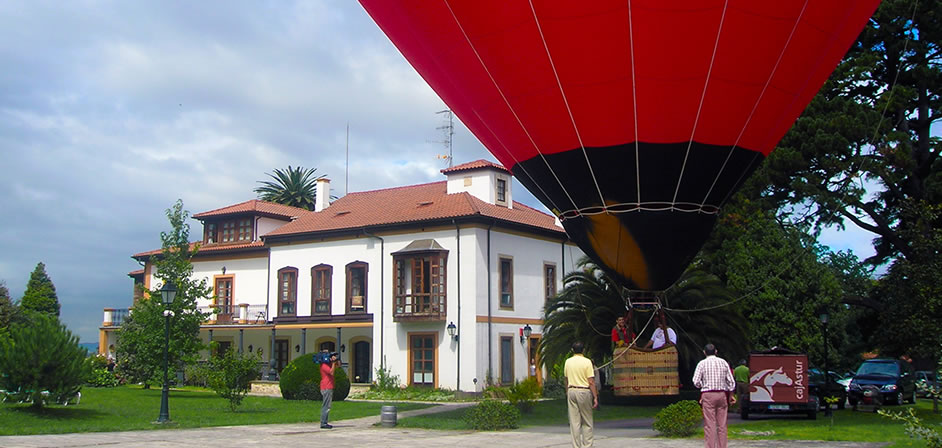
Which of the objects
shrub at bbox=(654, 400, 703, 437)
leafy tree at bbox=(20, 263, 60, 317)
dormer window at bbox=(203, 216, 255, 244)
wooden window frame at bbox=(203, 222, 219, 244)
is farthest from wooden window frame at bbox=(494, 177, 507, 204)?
leafy tree at bbox=(20, 263, 60, 317)

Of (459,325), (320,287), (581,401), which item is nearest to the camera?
(581,401)

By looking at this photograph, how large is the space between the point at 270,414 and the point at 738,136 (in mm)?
13796

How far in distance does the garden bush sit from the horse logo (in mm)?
13093

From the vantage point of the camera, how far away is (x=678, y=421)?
14.9 meters

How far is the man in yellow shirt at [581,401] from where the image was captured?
11234 mm

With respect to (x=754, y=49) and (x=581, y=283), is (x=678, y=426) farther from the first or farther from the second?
(x=581, y=283)

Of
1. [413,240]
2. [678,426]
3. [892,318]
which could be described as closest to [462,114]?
[678,426]

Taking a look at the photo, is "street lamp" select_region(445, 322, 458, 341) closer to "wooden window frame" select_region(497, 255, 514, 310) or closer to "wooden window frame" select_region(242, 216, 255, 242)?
"wooden window frame" select_region(497, 255, 514, 310)

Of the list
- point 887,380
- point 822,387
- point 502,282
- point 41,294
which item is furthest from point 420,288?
A: point 41,294

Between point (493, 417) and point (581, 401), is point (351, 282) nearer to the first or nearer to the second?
point (493, 417)

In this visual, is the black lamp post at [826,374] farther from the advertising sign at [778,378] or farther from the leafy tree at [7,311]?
the leafy tree at [7,311]

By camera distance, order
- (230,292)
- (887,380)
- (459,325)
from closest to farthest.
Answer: (887,380), (459,325), (230,292)

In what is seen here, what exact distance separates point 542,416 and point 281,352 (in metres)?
21.4

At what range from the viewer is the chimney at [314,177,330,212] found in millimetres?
41844
